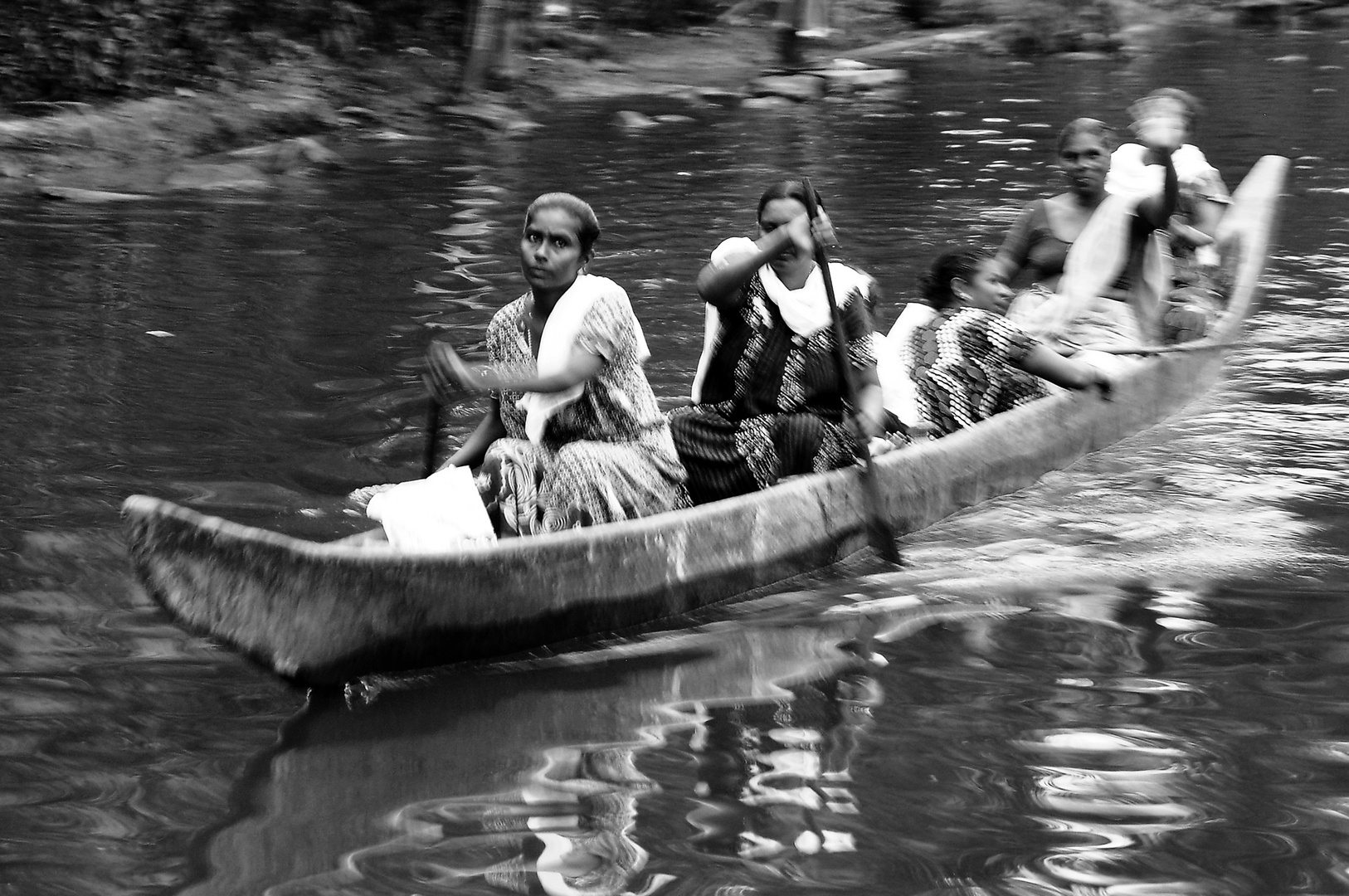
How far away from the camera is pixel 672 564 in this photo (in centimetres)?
484

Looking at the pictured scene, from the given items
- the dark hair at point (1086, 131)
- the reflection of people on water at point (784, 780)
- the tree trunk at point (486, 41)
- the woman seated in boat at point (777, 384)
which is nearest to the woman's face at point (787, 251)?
the woman seated in boat at point (777, 384)

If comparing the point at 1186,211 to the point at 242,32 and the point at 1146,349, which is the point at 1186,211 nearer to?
the point at 1146,349

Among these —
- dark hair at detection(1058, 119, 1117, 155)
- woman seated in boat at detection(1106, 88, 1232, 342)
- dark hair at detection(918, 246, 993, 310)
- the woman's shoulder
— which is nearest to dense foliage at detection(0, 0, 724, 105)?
woman seated in boat at detection(1106, 88, 1232, 342)

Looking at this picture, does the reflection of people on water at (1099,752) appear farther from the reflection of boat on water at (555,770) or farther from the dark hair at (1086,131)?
the dark hair at (1086,131)

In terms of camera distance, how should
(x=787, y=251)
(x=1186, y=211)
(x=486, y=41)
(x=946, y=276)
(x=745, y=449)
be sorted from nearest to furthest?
(x=787, y=251)
(x=745, y=449)
(x=946, y=276)
(x=1186, y=211)
(x=486, y=41)

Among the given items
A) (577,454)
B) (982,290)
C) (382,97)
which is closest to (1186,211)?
(982,290)

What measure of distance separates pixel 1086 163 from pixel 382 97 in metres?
12.0

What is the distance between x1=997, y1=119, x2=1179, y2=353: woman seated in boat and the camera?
22.6ft

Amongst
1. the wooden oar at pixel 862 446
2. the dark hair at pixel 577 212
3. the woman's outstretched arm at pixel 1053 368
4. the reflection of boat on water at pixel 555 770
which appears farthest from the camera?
the woman's outstretched arm at pixel 1053 368

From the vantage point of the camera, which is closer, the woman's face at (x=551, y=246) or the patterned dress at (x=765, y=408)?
the woman's face at (x=551, y=246)

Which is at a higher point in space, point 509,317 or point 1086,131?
point 1086,131

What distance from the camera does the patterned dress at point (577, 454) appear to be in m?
4.78

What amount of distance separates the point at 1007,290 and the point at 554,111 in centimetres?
1217

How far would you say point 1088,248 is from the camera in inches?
275
